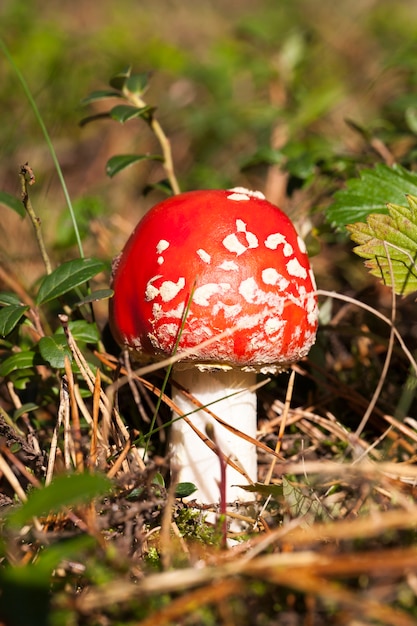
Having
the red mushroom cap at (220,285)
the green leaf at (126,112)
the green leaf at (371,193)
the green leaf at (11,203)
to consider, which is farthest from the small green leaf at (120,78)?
the green leaf at (371,193)

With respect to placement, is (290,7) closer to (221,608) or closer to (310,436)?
(310,436)

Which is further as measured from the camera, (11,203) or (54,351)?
(11,203)

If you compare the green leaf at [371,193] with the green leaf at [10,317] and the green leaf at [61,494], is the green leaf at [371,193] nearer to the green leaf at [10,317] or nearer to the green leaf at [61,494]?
the green leaf at [10,317]

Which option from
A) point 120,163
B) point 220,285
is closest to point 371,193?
point 220,285

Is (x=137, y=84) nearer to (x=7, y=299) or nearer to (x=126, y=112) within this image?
(x=126, y=112)

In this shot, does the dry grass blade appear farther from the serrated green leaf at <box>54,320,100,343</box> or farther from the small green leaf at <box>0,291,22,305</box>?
the small green leaf at <box>0,291,22,305</box>

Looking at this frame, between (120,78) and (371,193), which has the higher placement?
(120,78)

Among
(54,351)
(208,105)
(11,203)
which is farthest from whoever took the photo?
(208,105)
